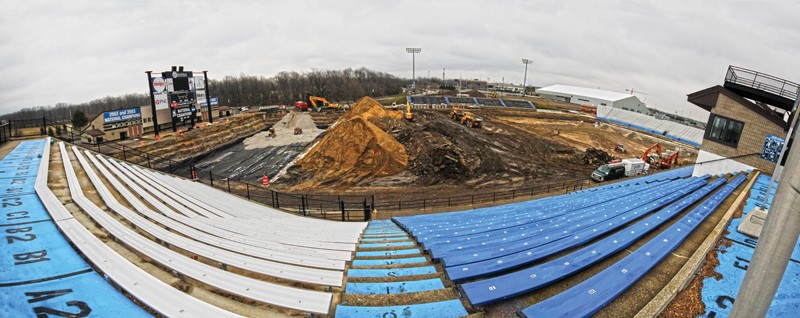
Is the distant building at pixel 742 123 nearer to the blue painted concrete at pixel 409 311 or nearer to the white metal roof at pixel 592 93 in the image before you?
the blue painted concrete at pixel 409 311

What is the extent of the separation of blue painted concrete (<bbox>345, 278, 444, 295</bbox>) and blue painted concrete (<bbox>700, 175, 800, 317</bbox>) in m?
5.63

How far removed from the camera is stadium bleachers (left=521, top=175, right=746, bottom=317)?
6629mm

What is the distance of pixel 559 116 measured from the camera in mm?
70812

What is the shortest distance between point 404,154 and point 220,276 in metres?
27.9

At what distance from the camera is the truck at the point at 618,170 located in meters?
29.8

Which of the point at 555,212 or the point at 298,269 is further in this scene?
the point at 555,212

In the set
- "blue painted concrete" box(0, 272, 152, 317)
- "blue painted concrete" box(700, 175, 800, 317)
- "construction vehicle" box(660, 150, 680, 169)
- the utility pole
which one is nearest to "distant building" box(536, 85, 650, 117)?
"construction vehicle" box(660, 150, 680, 169)

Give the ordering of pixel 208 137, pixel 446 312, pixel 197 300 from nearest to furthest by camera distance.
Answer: pixel 197 300, pixel 446 312, pixel 208 137

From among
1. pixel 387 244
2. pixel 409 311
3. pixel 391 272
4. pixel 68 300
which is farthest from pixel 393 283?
pixel 68 300

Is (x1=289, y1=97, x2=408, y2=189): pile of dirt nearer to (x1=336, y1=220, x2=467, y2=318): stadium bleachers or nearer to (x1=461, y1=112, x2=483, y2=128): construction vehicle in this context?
(x1=461, y1=112, x2=483, y2=128): construction vehicle

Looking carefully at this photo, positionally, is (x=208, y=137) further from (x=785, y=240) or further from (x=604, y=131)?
(x=604, y=131)

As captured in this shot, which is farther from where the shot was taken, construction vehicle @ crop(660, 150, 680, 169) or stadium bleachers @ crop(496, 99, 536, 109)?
stadium bleachers @ crop(496, 99, 536, 109)

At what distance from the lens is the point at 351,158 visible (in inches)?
1302

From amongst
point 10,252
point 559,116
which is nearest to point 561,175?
point 10,252
